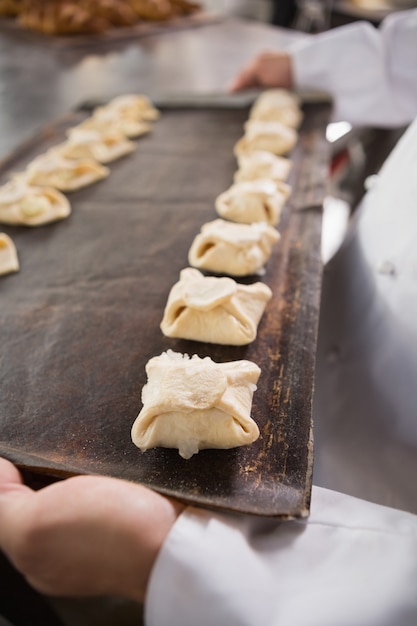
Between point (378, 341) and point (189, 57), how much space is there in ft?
9.79

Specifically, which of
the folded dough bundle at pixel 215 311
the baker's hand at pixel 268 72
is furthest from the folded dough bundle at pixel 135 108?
the folded dough bundle at pixel 215 311

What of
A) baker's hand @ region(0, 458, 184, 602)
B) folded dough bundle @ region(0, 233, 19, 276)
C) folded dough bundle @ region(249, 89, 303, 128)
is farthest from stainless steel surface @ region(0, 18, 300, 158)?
baker's hand @ region(0, 458, 184, 602)

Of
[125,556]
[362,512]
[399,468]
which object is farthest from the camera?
[399,468]

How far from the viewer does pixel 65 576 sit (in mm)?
782

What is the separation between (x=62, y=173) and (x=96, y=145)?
0.85 feet

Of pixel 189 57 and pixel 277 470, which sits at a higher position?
pixel 189 57

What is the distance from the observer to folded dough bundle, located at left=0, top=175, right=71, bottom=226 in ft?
5.55

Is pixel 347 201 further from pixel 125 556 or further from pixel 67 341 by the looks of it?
pixel 125 556

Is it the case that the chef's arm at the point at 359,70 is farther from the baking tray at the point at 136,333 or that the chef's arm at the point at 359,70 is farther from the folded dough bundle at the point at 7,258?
the folded dough bundle at the point at 7,258

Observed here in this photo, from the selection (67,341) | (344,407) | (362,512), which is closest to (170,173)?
(67,341)

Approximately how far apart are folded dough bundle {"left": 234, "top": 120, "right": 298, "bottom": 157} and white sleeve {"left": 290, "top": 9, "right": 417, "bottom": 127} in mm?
531

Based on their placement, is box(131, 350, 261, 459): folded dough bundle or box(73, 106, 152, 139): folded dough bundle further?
box(73, 106, 152, 139): folded dough bundle

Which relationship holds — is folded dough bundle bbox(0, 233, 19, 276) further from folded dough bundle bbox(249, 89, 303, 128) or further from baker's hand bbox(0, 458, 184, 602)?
folded dough bundle bbox(249, 89, 303, 128)

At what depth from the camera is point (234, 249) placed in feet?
4.67
